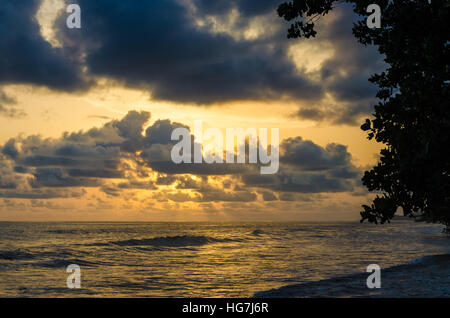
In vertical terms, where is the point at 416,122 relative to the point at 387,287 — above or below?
above

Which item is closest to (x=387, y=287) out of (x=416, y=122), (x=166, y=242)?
(x=416, y=122)

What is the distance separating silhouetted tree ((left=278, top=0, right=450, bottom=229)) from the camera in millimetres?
8906

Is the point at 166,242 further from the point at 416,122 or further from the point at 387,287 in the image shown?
the point at 416,122

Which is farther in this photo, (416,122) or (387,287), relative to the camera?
(387,287)

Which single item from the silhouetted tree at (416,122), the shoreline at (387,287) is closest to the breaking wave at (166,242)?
the shoreline at (387,287)

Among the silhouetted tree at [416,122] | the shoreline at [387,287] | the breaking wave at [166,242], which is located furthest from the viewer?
the breaking wave at [166,242]

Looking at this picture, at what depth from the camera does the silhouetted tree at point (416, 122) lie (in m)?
8.91

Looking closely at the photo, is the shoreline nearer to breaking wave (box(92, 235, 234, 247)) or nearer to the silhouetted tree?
the silhouetted tree

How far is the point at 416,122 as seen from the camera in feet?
31.7

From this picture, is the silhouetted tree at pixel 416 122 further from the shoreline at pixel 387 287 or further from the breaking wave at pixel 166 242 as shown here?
the breaking wave at pixel 166 242

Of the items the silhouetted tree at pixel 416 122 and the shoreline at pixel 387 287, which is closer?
the silhouetted tree at pixel 416 122

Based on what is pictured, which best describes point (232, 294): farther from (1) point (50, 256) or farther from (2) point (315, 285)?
(1) point (50, 256)

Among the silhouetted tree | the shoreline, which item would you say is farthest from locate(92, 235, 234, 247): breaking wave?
the silhouetted tree

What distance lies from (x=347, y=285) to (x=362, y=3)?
12.1 meters
